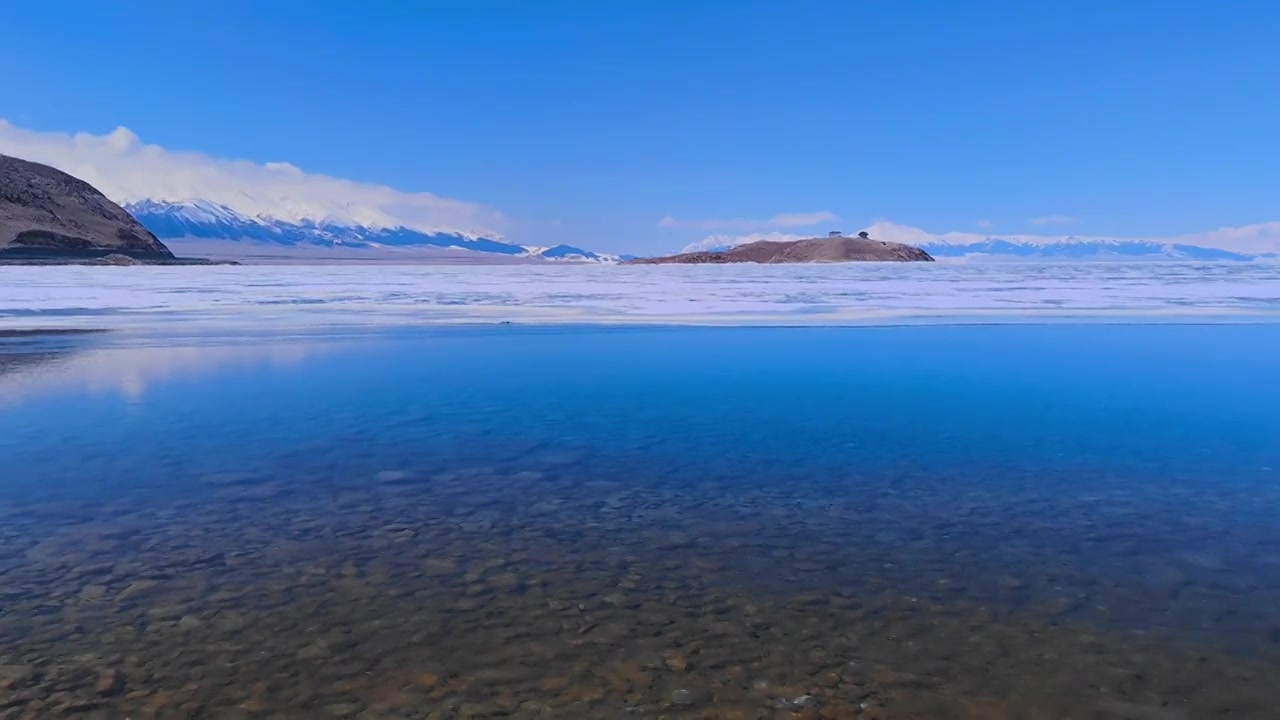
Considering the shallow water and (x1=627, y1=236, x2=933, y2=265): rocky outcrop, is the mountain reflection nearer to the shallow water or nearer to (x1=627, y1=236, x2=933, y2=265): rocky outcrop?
the shallow water

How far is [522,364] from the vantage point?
602 inches

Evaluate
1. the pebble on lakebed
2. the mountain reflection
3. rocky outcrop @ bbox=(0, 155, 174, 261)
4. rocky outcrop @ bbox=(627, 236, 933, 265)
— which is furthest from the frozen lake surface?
rocky outcrop @ bbox=(627, 236, 933, 265)

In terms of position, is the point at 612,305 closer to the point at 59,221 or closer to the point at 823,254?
the point at 59,221

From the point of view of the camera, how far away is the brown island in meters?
166

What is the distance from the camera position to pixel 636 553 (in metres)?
5.81

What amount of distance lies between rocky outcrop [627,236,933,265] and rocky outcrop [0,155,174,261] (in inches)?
3201

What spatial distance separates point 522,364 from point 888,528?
385 inches

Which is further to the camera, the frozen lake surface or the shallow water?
the frozen lake surface

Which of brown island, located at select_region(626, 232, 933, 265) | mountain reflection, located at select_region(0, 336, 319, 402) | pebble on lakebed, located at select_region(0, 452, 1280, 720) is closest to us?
pebble on lakebed, located at select_region(0, 452, 1280, 720)

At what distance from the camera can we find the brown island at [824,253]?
165500 mm

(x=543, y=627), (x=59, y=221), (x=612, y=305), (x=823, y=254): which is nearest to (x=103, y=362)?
(x=543, y=627)

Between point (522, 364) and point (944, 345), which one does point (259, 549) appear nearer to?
point (522, 364)

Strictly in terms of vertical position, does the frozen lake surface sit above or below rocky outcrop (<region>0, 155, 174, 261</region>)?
below

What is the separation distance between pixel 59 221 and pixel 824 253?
126m
